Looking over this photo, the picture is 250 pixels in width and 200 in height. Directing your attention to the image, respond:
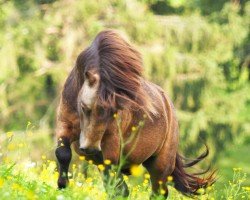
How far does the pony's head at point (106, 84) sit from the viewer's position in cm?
746

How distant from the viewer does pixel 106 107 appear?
741 centimetres

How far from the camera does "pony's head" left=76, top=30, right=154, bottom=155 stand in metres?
7.46

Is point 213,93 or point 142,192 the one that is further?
point 213,93

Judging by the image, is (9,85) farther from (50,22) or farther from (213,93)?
(213,93)

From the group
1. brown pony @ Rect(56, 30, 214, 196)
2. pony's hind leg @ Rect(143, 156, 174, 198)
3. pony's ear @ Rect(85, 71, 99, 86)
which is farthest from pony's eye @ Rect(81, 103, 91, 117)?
pony's hind leg @ Rect(143, 156, 174, 198)

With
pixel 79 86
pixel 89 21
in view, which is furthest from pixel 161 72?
pixel 79 86

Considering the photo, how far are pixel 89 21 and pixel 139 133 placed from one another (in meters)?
15.9

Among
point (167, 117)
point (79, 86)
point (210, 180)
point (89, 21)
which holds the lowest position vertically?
point (89, 21)

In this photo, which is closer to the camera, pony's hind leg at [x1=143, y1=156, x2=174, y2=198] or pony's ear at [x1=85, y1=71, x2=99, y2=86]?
pony's ear at [x1=85, y1=71, x2=99, y2=86]

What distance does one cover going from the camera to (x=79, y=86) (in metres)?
7.88

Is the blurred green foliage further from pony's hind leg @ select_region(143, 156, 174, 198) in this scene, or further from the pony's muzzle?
the pony's muzzle

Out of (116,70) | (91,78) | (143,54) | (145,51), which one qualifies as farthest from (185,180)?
(145,51)

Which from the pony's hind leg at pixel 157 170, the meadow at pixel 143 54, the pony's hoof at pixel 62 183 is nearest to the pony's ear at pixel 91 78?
the pony's hoof at pixel 62 183

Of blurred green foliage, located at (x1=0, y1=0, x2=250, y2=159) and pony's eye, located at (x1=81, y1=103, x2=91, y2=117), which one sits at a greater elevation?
pony's eye, located at (x1=81, y1=103, x2=91, y2=117)
